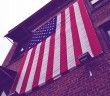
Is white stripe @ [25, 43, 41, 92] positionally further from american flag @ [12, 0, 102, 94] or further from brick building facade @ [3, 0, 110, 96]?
brick building facade @ [3, 0, 110, 96]

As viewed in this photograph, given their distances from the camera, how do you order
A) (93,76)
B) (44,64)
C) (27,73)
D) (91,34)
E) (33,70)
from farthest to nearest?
(27,73)
(33,70)
(44,64)
(91,34)
(93,76)

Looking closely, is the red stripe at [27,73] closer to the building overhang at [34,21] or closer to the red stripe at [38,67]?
the red stripe at [38,67]

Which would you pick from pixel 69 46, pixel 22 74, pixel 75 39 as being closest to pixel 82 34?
pixel 75 39

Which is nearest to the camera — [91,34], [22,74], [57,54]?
[91,34]

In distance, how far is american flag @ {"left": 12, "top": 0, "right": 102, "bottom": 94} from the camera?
631cm

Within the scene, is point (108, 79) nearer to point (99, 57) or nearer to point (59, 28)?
point (99, 57)

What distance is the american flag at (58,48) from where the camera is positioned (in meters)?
6.31

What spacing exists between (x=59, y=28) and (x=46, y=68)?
207 cm

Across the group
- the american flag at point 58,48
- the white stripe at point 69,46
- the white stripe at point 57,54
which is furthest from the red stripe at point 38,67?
the white stripe at point 69,46

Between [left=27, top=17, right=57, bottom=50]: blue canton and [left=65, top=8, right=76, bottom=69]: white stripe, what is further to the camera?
[left=27, top=17, right=57, bottom=50]: blue canton

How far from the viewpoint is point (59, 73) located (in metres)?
6.24

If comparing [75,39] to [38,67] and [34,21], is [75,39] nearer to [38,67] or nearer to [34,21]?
[38,67]

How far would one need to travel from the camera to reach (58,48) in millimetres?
7234

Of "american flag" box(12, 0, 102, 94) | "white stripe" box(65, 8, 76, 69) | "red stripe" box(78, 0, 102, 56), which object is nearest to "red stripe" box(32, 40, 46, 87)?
"american flag" box(12, 0, 102, 94)
